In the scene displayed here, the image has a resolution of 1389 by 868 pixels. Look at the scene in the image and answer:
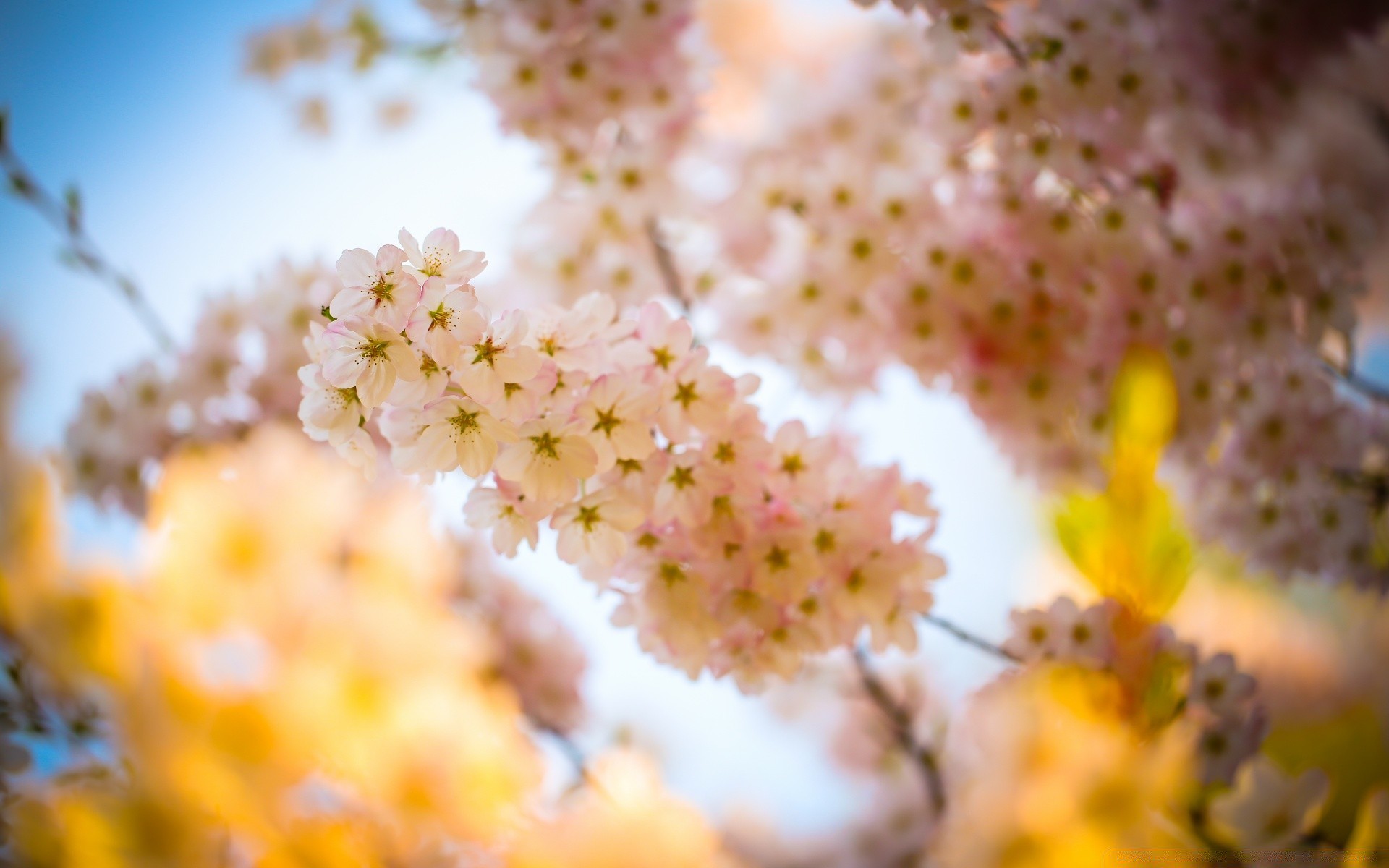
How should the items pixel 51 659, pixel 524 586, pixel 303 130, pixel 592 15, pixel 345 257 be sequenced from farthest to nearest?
pixel 303 130 → pixel 524 586 → pixel 592 15 → pixel 51 659 → pixel 345 257

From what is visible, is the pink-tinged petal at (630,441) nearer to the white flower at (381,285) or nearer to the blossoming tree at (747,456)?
the blossoming tree at (747,456)

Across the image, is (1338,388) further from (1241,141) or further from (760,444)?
(760,444)

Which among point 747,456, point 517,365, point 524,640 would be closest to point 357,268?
point 517,365

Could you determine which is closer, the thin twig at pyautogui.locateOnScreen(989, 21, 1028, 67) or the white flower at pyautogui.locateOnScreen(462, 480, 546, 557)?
the white flower at pyautogui.locateOnScreen(462, 480, 546, 557)

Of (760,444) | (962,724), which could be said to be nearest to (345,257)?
(760,444)

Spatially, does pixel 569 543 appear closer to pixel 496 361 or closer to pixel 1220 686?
pixel 496 361

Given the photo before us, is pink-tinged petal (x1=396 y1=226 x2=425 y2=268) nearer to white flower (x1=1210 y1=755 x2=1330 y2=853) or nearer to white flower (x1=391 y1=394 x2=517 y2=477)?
white flower (x1=391 y1=394 x2=517 y2=477)

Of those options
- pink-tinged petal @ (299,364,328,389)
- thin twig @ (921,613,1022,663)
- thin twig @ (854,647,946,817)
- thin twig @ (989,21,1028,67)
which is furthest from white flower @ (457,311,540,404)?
thin twig @ (989,21,1028,67)
